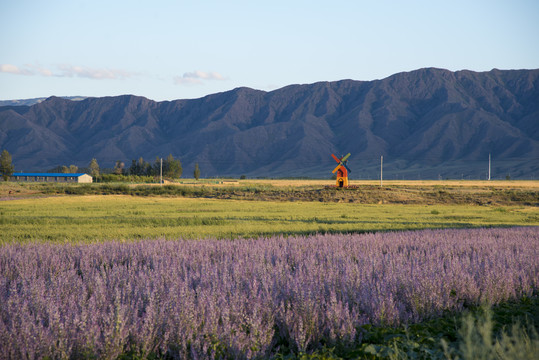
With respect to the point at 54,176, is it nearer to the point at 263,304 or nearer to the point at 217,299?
the point at 217,299

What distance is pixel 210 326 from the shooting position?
16.9ft

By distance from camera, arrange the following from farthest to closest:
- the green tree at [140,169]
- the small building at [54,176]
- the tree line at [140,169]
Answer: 1. the green tree at [140,169]
2. the tree line at [140,169]
3. the small building at [54,176]

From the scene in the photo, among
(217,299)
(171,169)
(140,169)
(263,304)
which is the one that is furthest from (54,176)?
(263,304)

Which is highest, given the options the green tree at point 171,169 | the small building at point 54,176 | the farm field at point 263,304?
the farm field at point 263,304

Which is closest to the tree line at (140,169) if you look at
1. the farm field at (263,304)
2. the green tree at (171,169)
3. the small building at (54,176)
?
the green tree at (171,169)

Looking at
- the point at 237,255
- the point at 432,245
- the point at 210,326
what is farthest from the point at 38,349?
the point at 432,245

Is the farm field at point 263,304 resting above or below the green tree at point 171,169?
above

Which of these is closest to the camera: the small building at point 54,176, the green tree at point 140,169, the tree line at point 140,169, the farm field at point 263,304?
the farm field at point 263,304

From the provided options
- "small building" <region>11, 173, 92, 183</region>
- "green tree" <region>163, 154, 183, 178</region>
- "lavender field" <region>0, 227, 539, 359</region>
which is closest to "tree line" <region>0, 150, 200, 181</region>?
"green tree" <region>163, 154, 183, 178</region>

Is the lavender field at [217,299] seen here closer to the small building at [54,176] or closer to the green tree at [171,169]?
the small building at [54,176]

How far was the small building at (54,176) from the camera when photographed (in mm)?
114562

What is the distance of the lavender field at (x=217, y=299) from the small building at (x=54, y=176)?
361 feet

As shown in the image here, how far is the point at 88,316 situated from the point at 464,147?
187448 mm

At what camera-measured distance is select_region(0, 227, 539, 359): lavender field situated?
191 inches
